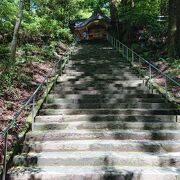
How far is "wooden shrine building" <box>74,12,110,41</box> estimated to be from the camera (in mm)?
34500

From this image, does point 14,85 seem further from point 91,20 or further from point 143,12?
point 91,20

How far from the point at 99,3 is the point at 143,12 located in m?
20.1

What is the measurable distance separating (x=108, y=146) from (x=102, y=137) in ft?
1.55

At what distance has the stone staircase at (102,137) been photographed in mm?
5883

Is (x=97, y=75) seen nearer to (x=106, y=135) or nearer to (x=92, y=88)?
(x=92, y=88)

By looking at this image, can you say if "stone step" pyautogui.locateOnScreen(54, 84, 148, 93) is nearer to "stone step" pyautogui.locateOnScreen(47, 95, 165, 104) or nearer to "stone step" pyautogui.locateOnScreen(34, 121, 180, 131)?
"stone step" pyautogui.locateOnScreen(47, 95, 165, 104)

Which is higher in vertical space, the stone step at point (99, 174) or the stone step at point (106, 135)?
the stone step at point (106, 135)

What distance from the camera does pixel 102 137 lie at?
723 cm

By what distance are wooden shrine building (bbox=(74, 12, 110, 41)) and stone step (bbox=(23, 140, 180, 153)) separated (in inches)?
1103

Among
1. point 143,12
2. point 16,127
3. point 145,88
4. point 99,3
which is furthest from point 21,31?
point 99,3

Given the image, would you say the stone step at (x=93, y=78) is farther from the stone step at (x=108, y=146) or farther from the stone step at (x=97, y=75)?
the stone step at (x=108, y=146)

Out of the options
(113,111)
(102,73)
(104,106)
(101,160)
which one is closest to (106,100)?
(104,106)

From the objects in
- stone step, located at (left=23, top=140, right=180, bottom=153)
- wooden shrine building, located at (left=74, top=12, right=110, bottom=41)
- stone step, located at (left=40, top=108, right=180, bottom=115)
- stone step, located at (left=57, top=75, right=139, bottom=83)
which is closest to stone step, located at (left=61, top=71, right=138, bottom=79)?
stone step, located at (left=57, top=75, right=139, bottom=83)

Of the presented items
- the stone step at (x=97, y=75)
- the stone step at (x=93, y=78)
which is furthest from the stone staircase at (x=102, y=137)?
the stone step at (x=97, y=75)
